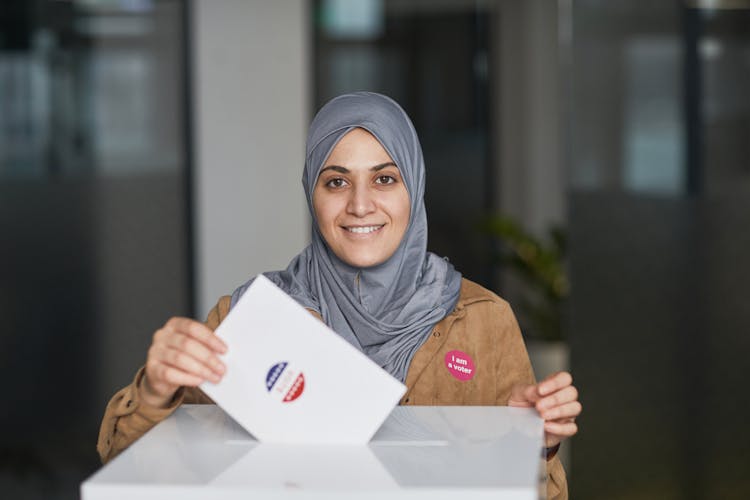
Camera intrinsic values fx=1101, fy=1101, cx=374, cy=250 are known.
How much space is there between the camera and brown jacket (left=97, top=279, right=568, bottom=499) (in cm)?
202

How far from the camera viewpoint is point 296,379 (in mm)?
1441

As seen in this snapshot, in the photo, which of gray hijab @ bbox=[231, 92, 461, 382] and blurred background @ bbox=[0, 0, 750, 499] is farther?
blurred background @ bbox=[0, 0, 750, 499]

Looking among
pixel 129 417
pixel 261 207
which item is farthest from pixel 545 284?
pixel 129 417

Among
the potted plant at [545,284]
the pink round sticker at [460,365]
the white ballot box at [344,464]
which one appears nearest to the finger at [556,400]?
the white ballot box at [344,464]

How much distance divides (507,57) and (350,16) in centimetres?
130

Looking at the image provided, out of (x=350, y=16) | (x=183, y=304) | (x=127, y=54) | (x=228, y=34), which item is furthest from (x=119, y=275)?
(x=350, y=16)

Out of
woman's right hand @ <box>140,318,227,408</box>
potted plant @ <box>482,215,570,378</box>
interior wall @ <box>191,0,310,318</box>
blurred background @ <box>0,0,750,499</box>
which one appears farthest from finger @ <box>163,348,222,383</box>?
potted plant @ <box>482,215,570,378</box>

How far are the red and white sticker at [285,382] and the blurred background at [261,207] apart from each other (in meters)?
2.36

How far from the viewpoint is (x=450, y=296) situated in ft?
6.95

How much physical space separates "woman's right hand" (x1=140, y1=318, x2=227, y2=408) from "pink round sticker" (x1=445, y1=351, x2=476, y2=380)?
1.88ft

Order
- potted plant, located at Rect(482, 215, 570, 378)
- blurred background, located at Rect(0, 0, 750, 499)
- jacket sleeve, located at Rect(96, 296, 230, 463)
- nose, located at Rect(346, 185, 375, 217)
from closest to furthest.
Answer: jacket sleeve, located at Rect(96, 296, 230, 463) < nose, located at Rect(346, 185, 375, 217) < blurred background, located at Rect(0, 0, 750, 499) < potted plant, located at Rect(482, 215, 570, 378)

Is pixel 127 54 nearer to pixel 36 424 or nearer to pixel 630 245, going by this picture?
pixel 36 424

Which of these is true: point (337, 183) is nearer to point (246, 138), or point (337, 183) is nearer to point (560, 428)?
point (560, 428)

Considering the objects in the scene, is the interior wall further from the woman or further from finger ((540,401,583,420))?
finger ((540,401,583,420))
